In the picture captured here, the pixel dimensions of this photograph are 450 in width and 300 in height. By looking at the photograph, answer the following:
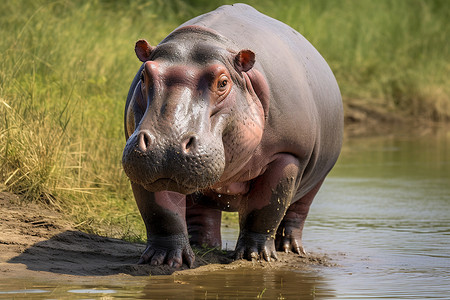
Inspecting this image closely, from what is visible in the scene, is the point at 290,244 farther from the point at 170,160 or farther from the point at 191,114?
the point at 170,160

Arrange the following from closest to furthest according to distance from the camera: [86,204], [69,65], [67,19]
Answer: [86,204] < [69,65] < [67,19]

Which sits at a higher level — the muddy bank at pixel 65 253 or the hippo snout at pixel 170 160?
the hippo snout at pixel 170 160

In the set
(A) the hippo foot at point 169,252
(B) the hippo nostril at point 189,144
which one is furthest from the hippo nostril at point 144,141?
(A) the hippo foot at point 169,252

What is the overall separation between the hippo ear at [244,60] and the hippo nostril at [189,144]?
77 centimetres

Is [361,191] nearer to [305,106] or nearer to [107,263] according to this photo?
[305,106]

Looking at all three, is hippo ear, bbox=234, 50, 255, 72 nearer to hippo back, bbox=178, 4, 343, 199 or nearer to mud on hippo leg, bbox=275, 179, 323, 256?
hippo back, bbox=178, 4, 343, 199

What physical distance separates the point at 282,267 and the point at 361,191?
394cm

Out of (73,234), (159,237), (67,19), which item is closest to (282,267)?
(159,237)

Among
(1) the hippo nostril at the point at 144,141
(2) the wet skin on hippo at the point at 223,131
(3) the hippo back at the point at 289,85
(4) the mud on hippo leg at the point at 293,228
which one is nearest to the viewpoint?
(1) the hippo nostril at the point at 144,141

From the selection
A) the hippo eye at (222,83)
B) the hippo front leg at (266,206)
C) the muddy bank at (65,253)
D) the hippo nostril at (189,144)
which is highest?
the hippo eye at (222,83)

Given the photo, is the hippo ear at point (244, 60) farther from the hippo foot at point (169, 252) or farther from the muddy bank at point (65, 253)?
the muddy bank at point (65, 253)

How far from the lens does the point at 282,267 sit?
18.4 ft

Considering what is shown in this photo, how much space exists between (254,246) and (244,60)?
1180 millimetres

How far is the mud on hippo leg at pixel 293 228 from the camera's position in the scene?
6.45 m
